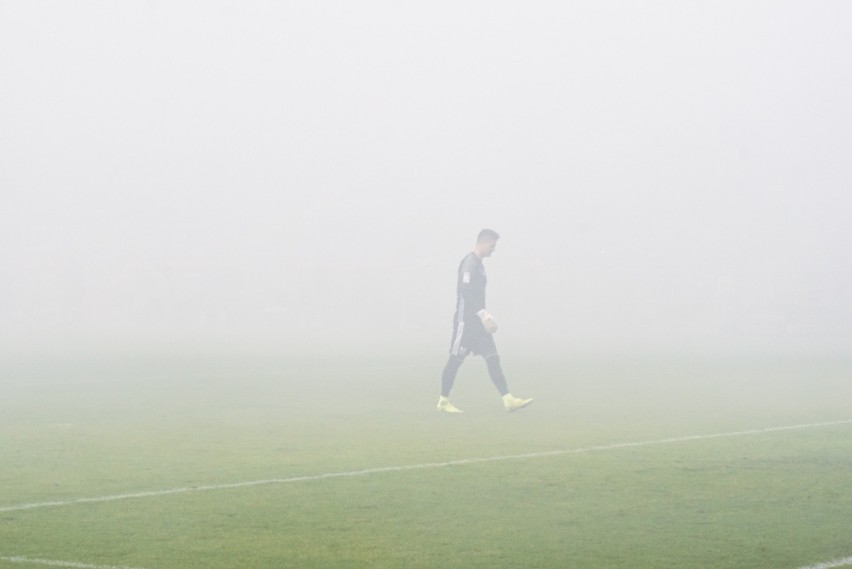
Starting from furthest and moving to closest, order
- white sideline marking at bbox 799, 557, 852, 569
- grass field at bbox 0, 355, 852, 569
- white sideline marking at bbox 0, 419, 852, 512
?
white sideline marking at bbox 0, 419, 852, 512, grass field at bbox 0, 355, 852, 569, white sideline marking at bbox 799, 557, 852, 569

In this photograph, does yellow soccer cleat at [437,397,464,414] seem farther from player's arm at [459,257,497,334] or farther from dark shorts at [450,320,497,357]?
player's arm at [459,257,497,334]

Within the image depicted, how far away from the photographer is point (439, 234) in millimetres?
69438

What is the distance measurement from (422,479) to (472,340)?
611 cm

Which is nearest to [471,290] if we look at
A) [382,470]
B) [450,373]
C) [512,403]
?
[450,373]

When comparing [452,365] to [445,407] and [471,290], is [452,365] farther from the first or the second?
[471,290]

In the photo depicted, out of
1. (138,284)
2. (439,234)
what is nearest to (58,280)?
(138,284)

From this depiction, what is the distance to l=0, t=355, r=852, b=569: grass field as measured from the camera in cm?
727

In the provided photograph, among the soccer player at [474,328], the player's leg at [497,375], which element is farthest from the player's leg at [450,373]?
the player's leg at [497,375]

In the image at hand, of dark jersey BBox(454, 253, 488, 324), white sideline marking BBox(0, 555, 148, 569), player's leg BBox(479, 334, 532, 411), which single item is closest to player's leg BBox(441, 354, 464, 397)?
player's leg BBox(479, 334, 532, 411)

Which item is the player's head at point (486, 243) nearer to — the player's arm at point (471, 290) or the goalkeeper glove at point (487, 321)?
the player's arm at point (471, 290)

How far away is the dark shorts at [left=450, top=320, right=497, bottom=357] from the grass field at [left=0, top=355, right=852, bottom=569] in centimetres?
76

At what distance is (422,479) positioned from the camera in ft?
32.6

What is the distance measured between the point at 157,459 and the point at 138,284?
50.4m

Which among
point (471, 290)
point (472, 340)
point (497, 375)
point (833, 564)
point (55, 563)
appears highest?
point (471, 290)
